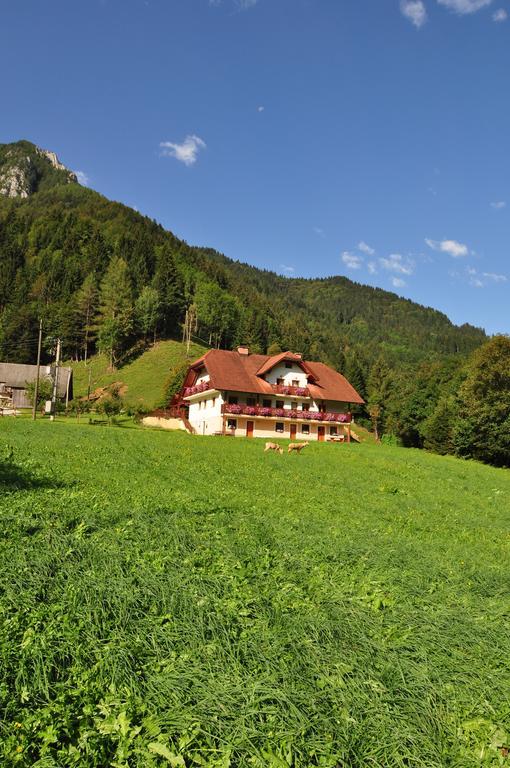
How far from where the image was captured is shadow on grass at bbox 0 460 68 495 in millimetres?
11378

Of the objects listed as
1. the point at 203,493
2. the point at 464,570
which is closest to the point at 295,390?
the point at 203,493

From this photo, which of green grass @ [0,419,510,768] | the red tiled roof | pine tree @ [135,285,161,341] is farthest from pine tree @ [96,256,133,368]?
green grass @ [0,419,510,768]

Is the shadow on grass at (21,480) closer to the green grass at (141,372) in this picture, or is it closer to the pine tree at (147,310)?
the green grass at (141,372)

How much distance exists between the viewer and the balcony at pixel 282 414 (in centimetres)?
4394

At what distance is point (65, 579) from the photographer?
6.11 metres

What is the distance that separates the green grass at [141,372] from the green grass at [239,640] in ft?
205

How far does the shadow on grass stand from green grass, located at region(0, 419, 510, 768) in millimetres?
701

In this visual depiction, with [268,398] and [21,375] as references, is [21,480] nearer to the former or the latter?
[268,398]

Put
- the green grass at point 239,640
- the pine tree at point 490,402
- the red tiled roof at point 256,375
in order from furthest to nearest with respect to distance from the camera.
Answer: the pine tree at point 490,402 < the red tiled roof at point 256,375 < the green grass at point 239,640

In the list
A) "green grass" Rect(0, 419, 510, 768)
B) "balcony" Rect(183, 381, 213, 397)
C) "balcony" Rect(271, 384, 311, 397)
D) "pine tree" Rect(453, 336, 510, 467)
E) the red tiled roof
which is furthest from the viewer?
"pine tree" Rect(453, 336, 510, 467)

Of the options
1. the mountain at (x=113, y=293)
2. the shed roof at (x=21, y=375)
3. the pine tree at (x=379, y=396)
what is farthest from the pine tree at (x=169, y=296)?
the pine tree at (x=379, y=396)

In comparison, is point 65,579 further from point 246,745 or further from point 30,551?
point 246,745

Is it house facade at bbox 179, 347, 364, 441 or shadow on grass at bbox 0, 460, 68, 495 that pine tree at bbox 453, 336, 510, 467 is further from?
shadow on grass at bbox 0, 460, 68, 495

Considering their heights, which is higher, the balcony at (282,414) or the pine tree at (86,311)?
the pine tree at (86,311)
